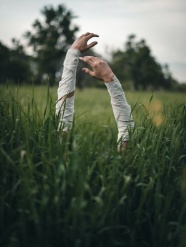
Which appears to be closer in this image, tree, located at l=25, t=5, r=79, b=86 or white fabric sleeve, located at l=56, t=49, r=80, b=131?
white fabric sleeve, located at l=56, t=49, r=80, b=131

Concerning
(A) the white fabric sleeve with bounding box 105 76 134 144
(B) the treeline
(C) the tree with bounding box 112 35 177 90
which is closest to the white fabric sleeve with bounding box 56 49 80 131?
(A) the white fabric sleeve with bounding box 105 76 134 144

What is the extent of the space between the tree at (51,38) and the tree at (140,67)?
15.3m

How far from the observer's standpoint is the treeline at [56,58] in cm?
4322

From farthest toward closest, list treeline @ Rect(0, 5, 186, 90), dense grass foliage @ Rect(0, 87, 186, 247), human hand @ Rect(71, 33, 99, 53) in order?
treeline @ Rect(0, 5, 186, 90) → human hand @ Rect(71, 33, 99, 53) → dense grass foliage @ Rect(0, 87, 186, 247)

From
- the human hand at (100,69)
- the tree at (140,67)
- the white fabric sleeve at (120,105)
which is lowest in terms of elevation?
the white fabric sleeve at (120,105)

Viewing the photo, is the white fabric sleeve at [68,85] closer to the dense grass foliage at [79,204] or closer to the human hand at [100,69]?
the human hand at [100,69]

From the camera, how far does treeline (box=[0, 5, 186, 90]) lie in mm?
43219

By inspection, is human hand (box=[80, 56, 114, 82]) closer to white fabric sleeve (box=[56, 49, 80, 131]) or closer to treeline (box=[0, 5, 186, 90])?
white fabric sleeve (box=[56, 49, 80, 131])

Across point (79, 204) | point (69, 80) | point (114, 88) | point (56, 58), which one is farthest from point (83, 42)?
point (56, 58)

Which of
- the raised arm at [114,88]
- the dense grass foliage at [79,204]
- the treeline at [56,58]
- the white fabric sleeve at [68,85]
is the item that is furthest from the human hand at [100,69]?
the treeline at [56,58]

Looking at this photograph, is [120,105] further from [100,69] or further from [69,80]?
[69,80]

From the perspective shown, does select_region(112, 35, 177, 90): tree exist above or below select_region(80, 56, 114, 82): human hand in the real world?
above

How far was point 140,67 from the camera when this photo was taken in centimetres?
7375

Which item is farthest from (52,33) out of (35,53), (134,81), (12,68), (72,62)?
(72,62)
